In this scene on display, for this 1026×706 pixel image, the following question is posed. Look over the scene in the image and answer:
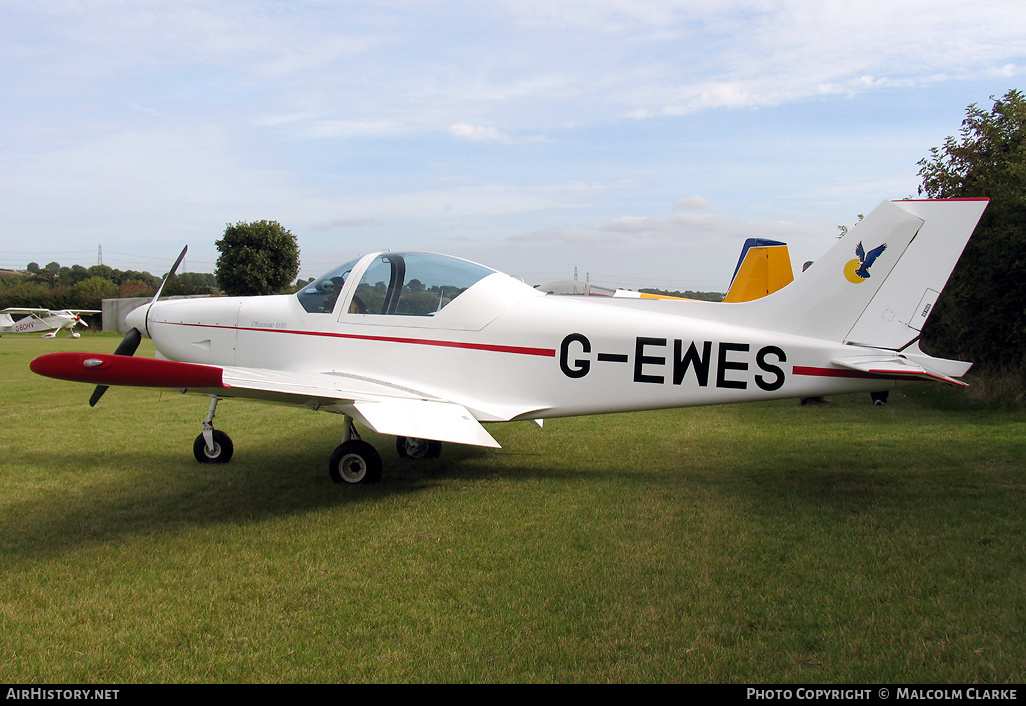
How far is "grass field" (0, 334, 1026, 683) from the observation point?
2.87 m

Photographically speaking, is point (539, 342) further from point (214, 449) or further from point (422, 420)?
point (214, 449)

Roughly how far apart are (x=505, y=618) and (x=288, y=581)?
132 cm

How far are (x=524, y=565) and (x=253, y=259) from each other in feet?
110

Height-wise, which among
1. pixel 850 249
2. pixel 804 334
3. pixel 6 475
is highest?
pixel 850 249

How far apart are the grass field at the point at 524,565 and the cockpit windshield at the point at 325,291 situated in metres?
1.59

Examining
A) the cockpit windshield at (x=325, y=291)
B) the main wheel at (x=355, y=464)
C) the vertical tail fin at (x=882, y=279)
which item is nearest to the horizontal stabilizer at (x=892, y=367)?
the vertical tail fin at (x=882, y=279)

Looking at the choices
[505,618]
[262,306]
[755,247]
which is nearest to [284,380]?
[262,306]

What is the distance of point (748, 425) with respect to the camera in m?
9.04

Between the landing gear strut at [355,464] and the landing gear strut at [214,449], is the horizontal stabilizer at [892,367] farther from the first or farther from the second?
the landing gear strut at [214,449]

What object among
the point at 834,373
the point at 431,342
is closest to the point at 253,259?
the point at 431,342

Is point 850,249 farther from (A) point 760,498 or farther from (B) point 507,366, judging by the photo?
(B) point 507,366

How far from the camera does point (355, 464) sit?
5918mm

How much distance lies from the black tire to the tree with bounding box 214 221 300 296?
1120 inches
